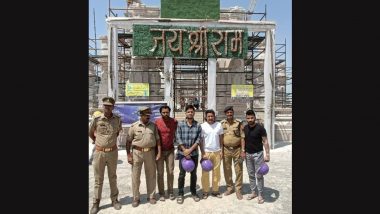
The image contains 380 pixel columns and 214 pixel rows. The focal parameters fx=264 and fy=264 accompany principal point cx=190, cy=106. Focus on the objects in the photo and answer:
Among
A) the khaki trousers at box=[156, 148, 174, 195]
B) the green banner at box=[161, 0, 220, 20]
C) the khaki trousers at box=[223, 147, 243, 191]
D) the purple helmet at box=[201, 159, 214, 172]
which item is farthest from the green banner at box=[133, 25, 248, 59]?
the purple helmet at box=[201, 159, 214, 172]

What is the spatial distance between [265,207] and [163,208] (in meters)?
1.86

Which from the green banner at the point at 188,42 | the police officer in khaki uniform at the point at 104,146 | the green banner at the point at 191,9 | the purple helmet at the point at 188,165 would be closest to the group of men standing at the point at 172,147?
the police officer in khaki uniform at the point at 104,146

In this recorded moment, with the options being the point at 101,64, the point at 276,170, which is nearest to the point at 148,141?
the point at 276,170

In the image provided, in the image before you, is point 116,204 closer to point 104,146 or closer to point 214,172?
point 104,146

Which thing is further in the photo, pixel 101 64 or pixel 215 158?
pixel 101 64

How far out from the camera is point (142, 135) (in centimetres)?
478

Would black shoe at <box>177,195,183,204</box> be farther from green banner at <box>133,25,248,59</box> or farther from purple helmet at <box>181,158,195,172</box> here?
green banner at <box>133,25,248,59</box>

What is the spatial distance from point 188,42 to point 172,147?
6.74 m

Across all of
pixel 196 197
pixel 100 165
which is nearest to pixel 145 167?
pixel 100 165

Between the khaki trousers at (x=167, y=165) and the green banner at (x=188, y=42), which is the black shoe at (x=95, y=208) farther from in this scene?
the green banner at (x=188, y=42)

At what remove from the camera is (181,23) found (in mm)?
10875

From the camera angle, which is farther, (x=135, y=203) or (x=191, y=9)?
(x=191, y=9)

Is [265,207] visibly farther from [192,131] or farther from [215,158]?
[192,131]

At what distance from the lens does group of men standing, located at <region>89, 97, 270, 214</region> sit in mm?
4676
